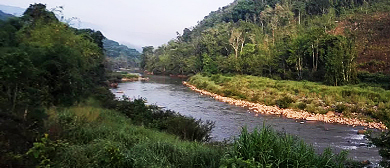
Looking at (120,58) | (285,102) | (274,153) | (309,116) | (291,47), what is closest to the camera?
(274,153)

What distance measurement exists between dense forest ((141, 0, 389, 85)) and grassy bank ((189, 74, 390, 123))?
4.62 metres

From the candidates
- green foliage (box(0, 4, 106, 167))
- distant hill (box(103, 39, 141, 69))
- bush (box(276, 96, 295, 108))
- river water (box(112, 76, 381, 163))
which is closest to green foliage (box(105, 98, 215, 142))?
river water (box(112, 76, 381, 163))

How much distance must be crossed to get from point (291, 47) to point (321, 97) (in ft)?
48.5

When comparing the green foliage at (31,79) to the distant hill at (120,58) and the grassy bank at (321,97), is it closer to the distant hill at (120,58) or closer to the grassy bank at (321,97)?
the grassy bank at (321,97)

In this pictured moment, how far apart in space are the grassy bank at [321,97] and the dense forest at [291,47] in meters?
4.62

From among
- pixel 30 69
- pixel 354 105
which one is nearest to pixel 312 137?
pixel 354 105

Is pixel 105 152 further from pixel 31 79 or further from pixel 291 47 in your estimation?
pixel 291 47

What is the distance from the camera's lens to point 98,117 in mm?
10016

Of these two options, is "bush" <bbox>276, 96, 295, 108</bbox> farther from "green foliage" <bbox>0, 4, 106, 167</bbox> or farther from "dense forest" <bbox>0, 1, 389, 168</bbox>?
"green foliage" <bbox>0, 4, 106, 167</bbox>

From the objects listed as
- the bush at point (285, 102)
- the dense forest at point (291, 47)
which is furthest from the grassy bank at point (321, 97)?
the dense forest at point (291, 47)

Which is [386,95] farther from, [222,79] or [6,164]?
[6,164]

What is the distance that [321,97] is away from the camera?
2581 cm

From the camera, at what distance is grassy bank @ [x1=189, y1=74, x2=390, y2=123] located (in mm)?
21641

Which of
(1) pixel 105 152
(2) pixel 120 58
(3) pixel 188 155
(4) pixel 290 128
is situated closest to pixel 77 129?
(1) pixel 105 152
